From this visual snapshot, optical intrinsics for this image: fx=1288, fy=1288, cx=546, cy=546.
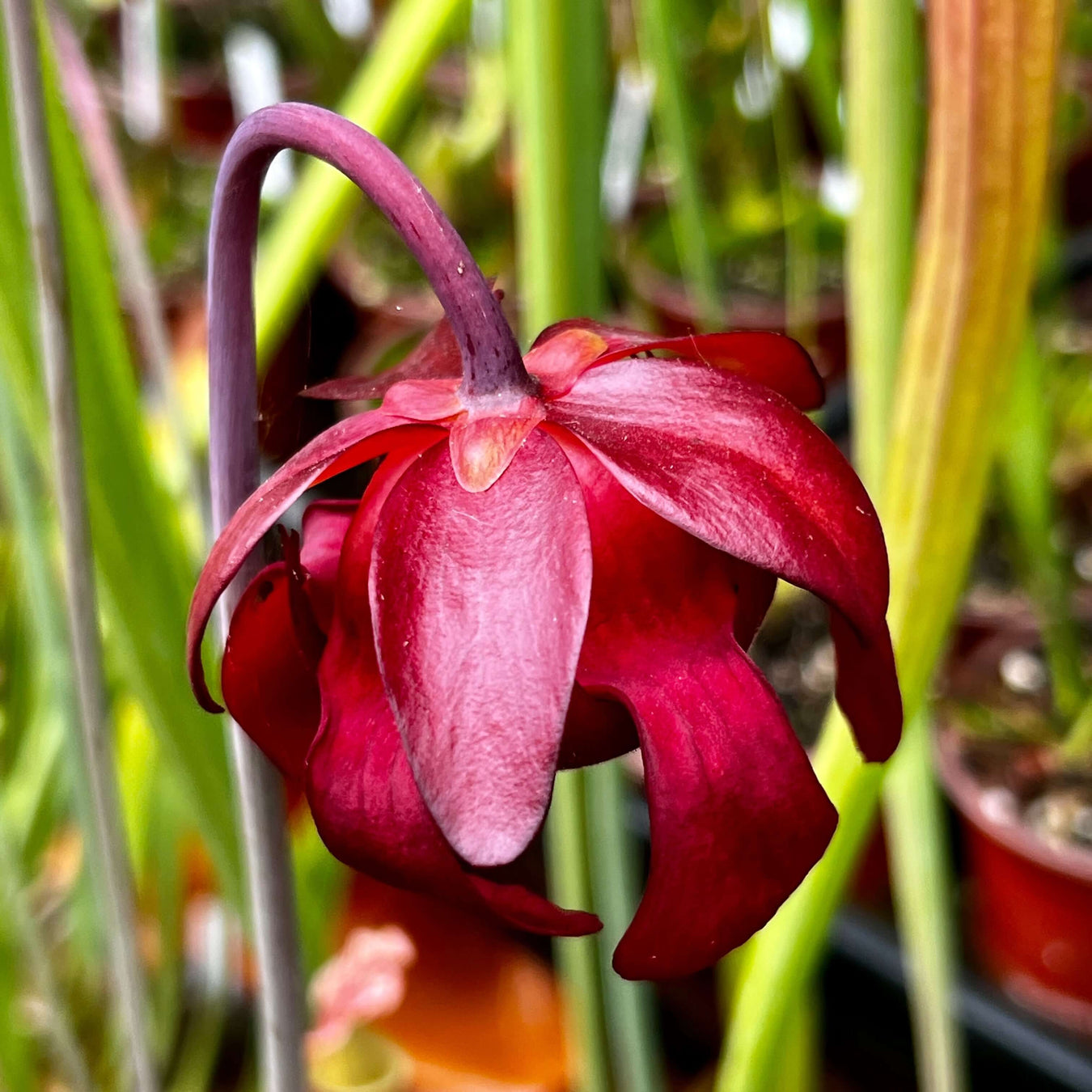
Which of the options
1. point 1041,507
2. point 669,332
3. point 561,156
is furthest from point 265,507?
point 669,332

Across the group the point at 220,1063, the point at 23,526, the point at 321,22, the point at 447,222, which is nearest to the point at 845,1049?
the point at 220,1063

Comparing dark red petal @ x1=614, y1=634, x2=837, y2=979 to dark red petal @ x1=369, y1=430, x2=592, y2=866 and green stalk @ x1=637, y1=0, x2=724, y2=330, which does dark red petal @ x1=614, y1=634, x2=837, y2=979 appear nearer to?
dark red petal @ x1=369, y1=430, x2=592, y2=866

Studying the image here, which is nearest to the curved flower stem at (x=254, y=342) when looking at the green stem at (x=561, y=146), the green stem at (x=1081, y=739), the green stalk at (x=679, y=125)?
the green stem at (x=561, y=146)

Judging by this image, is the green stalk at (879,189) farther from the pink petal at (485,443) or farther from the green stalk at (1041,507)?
the green stalk at (1041,507)

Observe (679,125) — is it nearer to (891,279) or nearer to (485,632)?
(891,279)

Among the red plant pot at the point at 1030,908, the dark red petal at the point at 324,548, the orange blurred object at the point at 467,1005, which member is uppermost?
the dark red petal at the point at 324,548

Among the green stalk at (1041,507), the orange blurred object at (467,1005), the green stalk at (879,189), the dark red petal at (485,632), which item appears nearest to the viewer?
the dark red petal at (485,632)
